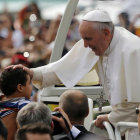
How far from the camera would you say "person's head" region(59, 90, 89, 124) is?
18.6 feet

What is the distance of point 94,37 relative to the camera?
247 inches

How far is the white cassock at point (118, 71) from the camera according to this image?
247 inches

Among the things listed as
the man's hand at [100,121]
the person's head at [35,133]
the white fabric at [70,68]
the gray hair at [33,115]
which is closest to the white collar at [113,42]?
the white fabric at [70,68]

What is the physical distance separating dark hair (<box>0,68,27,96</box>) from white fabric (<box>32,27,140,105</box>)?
2.34 ft

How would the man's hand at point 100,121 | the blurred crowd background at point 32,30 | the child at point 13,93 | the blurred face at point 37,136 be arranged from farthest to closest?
1. the blurred crowd background at point 32,30
2. the man's hand at point 100,121
3. the child at point 13,93
4. the blurred face at point 37,136

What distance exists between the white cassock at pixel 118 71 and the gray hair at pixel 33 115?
3.66ft

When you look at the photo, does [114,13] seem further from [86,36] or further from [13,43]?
[13,43]

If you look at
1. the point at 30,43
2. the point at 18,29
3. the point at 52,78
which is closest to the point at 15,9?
the point at 18,29

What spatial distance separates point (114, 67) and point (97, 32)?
37cm

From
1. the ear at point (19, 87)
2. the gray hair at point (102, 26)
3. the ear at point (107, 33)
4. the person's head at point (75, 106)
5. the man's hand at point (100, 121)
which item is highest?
the gray hair at point (102, 26)

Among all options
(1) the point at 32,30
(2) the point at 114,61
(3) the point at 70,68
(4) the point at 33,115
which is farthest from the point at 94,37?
(1) the point at 32,30

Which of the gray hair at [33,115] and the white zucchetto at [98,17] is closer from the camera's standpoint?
the gray hair at [33,115]

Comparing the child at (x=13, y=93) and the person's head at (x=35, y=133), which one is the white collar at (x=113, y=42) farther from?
the person's head at (x=35, y=133)

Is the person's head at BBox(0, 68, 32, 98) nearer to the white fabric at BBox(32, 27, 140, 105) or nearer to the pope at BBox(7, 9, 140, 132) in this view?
the pope at BBox(7, 9, 140, 132)
